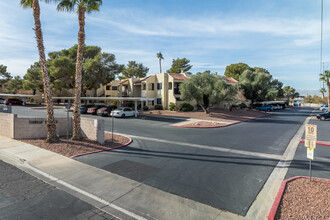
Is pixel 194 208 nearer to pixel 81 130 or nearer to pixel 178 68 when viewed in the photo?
pixel 81 130

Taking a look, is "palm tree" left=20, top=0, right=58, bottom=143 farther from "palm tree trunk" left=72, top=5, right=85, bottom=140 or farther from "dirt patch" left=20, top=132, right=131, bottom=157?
"palm tree trunk" left=72, top=5, right=85, bottom=140

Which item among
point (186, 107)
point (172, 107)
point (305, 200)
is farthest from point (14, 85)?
point (305, 200)

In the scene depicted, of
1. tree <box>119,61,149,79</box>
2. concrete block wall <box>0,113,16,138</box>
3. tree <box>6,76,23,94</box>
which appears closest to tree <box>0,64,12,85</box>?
tree <box>6,76,23,94</box>

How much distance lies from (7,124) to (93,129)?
6.33 m

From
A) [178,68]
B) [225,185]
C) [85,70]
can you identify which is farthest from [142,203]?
[178,68]

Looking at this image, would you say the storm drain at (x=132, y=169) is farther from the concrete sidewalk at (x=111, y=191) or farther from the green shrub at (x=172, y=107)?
the green shrub at (x=172, y=107)

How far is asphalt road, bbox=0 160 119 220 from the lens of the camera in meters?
4.79

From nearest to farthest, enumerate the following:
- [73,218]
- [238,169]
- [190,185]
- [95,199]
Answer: [73,218]
[95,199]
[190,185]
[238,169]

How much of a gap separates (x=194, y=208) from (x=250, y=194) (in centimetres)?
212

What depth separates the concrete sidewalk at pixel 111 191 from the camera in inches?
195

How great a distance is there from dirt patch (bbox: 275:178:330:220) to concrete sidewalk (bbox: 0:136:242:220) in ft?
4.59

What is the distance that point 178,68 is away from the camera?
60.2 m

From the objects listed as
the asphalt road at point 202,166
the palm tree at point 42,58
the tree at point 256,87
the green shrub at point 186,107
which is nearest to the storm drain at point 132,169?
the asphalt road at point 202,166

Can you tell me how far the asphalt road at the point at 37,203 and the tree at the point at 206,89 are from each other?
77.1 feet
